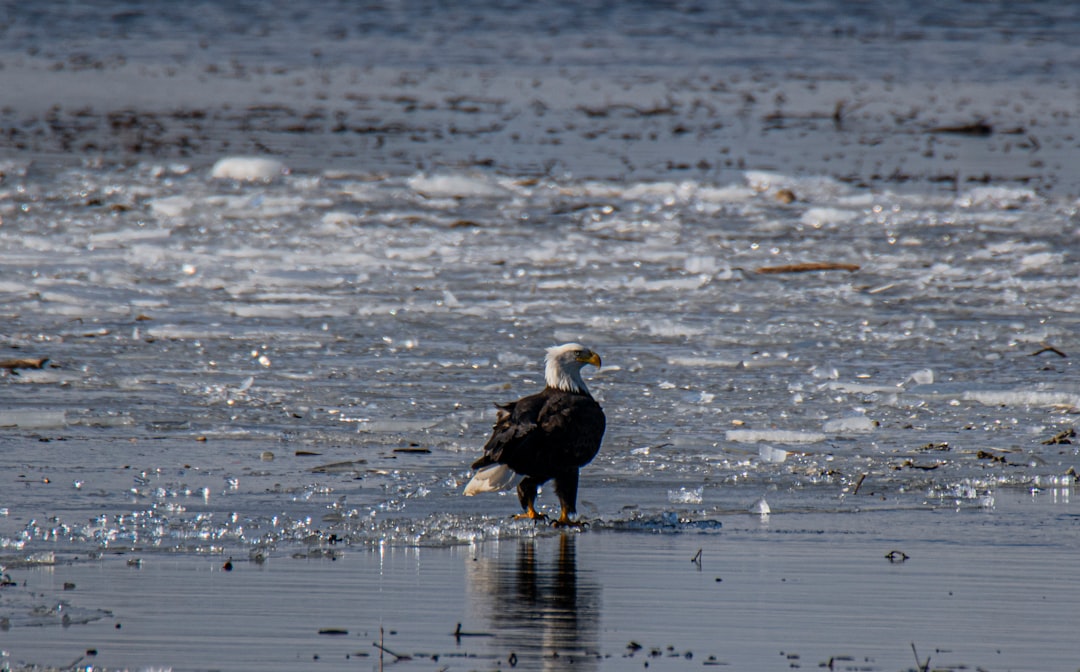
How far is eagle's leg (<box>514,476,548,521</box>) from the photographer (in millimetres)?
6637

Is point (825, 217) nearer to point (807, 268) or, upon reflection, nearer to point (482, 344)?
point (807, 268)

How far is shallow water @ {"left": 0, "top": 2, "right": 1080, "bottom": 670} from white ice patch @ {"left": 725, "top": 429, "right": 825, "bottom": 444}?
36 millimetres

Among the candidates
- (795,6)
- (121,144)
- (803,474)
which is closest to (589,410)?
(803,474)

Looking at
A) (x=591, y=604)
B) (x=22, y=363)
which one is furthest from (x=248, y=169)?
(x=591, y=604)

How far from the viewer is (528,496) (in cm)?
677

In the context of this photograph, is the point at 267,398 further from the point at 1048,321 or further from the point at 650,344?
the point at 1048,321

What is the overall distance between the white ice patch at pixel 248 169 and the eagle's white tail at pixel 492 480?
9.87 meters

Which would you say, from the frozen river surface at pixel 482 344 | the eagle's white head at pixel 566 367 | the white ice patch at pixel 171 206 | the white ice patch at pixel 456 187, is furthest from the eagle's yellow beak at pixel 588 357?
the white ice patch at pixel 456 187

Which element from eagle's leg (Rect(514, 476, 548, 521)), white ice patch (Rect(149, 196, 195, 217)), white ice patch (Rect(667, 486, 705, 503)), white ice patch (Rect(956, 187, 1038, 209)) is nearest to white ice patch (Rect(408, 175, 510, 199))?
white ice patch (Rect(149, 196, 195, 217))

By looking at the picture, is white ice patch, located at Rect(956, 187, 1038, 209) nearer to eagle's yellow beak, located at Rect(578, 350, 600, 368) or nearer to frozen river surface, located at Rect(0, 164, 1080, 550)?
frozen river surface, located at Rect(0, 164, 1080, 550)

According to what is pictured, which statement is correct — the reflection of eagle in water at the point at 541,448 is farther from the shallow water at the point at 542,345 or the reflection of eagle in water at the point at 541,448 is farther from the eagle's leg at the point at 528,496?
the shallow water at the point at 542,345

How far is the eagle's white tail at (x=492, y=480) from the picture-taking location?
259 inches

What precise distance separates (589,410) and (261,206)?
8466 millimetres

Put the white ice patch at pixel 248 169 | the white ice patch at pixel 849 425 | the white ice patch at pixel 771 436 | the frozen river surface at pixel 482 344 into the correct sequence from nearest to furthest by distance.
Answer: the frozen river surface at pixel 482 344 < the white ice patch at pixel 771 436 < the white ice patch at pixel 849 425 < the white ice patch at pixel 248 169
